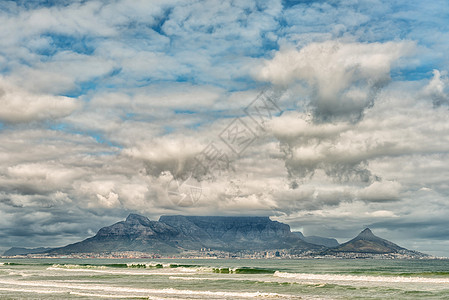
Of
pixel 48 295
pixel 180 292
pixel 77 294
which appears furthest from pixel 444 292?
pixel 48 295

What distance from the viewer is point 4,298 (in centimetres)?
5356

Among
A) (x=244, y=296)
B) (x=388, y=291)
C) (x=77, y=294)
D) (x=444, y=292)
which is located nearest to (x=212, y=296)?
(x=244, y=296)

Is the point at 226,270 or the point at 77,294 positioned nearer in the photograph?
the point at 77,294

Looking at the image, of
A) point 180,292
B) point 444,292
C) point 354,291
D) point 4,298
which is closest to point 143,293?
point 180,292

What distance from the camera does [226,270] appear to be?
429ft

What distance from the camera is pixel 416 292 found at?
59.2 m

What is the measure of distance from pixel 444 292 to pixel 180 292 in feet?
Result: 121

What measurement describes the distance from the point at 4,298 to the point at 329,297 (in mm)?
40987

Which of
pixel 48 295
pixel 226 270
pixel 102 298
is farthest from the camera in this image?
pixel 226 270

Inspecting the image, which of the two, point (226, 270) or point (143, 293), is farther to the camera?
point (226, 270)

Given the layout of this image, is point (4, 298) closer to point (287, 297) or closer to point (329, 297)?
point (287, 297)

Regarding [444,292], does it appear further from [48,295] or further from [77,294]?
[48,295]

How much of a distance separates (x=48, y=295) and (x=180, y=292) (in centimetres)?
1804

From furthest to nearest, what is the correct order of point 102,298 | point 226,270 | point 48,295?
point 226,270 < point 48,295 < point 102,298
